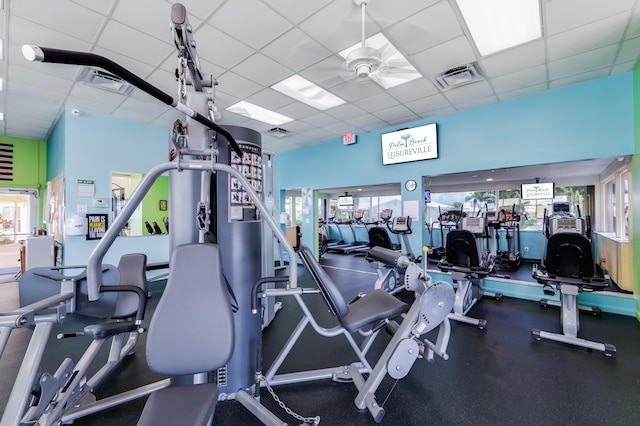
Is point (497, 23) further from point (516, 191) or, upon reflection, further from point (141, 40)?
A: point (516, 191)

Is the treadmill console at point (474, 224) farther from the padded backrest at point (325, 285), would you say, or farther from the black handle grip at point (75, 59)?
the black handle grip at point (75, 59)

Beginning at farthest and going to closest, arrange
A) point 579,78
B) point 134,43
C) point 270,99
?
point 270,99
point 579,78
point 134,43

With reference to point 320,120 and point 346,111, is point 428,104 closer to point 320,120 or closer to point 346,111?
point 346,111

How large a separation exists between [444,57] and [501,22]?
1.99 ft

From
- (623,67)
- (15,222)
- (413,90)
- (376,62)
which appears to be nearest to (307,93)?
(413,90)

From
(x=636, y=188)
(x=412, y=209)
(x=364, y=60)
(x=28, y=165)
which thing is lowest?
(x=412, y=209)

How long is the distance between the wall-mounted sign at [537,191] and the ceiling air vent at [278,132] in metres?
6.23

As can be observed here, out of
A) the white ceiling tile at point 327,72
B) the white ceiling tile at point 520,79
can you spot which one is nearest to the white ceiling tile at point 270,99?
the white ceiling tile at point 327,72

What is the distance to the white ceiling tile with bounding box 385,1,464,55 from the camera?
240 cm

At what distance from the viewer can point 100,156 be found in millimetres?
4719

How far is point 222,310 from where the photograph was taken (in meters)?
1.30

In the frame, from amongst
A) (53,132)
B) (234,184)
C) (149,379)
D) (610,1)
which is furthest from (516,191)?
(53,132)

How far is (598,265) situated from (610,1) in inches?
222

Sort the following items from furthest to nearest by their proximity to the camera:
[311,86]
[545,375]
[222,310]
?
[311,86] → [545,375] → [222,310]
